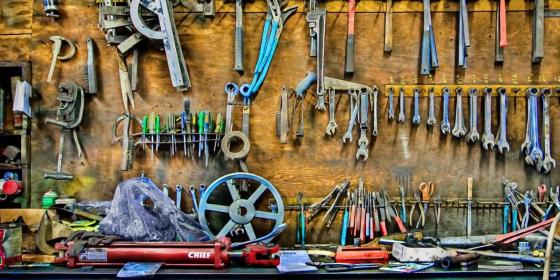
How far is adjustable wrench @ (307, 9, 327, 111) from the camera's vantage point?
251cm

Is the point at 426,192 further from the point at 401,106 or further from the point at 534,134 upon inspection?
the point at 534,134

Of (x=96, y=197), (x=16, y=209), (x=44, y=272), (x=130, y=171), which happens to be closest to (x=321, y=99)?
(x=130, y=171)

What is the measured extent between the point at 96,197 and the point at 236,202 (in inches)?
33.9

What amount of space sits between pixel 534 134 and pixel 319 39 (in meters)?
1.30

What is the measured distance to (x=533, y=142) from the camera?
2.53m

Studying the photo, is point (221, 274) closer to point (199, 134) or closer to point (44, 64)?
point (199, 134)

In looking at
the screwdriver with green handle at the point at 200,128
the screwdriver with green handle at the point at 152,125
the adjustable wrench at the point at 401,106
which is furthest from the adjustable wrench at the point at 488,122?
the screwdriver with green handle at the point at 152,125

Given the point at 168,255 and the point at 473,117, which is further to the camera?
the point at 473,117

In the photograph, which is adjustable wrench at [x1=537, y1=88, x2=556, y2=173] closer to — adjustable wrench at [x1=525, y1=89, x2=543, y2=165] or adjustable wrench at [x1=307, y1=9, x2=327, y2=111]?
adjustable wrench at [x1=525, y1=89, x2=543, y2=165]

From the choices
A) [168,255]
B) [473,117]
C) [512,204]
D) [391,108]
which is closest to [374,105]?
[391,108]

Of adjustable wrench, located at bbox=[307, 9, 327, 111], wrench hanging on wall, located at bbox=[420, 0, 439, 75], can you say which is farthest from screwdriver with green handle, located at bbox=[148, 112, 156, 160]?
wrench hanging on wall, located at bbox=[420, 0, 439, 75]

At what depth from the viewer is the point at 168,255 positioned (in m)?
2.10

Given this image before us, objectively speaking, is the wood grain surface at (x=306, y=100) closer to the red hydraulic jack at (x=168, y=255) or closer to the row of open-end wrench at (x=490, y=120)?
the row of open-end wrench at (x=490, y=120)

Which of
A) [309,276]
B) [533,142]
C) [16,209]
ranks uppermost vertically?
[533,142]
